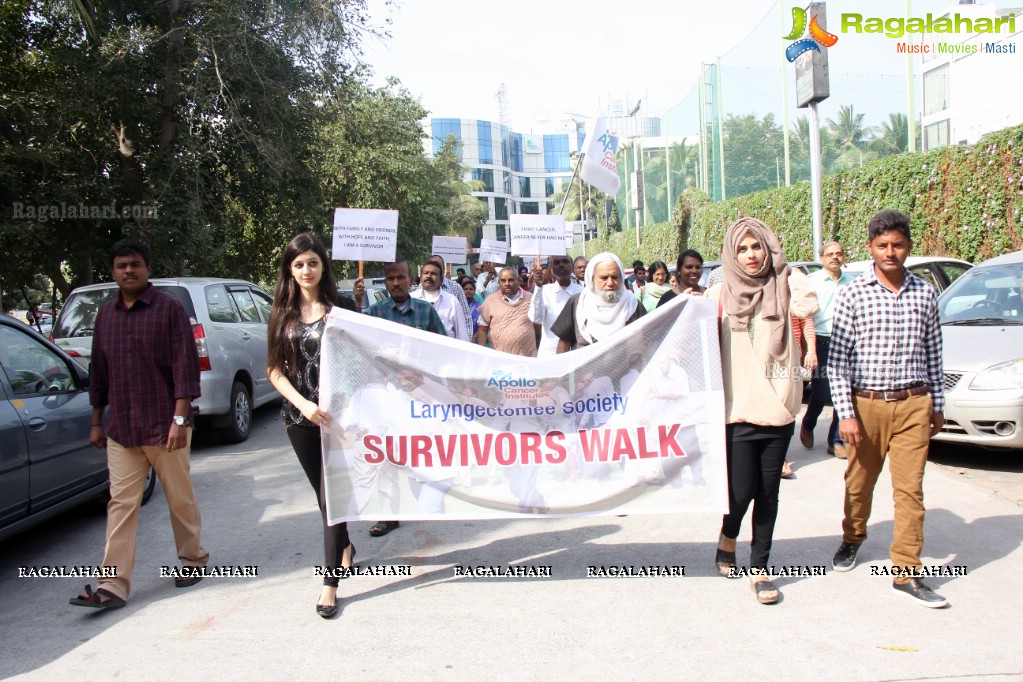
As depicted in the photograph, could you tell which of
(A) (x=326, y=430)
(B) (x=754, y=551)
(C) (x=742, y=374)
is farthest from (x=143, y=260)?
(B) (x=754, y=551)

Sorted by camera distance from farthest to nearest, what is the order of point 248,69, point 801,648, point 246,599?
1. point 248,69
2. point 246,599
3. point 801,648

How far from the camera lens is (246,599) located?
4645 millimetres

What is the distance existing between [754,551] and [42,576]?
13.8 feet

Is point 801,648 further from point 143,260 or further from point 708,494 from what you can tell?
point 143,260

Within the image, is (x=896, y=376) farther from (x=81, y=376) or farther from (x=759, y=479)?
(x=81, y=376)

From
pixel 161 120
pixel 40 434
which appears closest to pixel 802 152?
pixel 161 120

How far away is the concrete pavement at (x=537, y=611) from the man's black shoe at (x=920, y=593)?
0.17 ft

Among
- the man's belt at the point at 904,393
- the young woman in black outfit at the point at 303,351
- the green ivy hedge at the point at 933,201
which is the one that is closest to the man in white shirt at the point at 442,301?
the young woman in black outfit at the point at 303,351

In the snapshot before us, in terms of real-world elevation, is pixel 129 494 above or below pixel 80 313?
below

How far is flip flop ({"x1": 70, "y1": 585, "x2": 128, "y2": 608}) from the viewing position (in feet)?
14.7

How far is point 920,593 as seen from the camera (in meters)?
4.24

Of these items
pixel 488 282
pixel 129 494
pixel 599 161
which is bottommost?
pixel 129 494

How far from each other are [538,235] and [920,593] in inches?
285

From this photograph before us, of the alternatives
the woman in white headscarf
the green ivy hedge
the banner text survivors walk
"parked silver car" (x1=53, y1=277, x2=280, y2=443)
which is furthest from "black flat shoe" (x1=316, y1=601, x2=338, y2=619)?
the green ivy hedge
